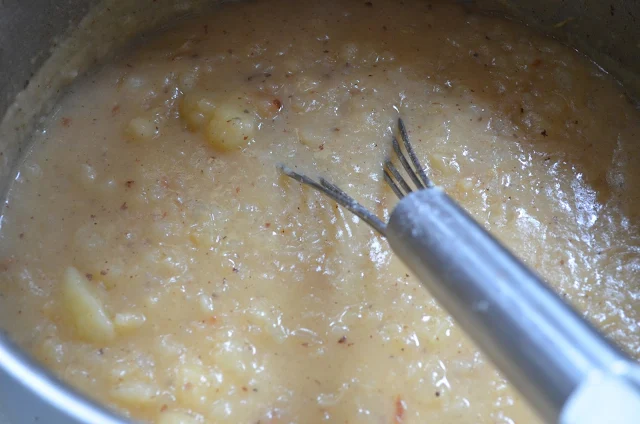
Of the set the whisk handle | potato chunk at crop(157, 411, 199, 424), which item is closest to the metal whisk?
the whisk handle

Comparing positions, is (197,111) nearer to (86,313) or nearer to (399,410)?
(86,313)

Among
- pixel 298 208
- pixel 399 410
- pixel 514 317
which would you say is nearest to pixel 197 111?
pixel 298 208

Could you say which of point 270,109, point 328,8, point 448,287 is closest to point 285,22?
point 328,8

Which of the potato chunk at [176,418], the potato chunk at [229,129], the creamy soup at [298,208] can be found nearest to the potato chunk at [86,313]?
the creamy soup at [298,208]

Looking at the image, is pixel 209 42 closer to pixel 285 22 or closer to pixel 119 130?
pixel 285 22

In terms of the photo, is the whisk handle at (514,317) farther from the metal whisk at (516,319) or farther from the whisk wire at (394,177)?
the whisk wire at (394,177)

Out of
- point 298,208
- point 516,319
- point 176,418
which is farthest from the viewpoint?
point 298,208
